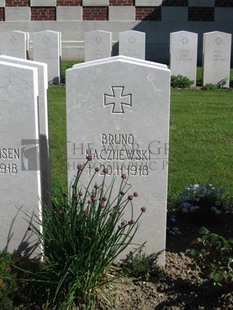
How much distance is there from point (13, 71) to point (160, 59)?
1623 cm

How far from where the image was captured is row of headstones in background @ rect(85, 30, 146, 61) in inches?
559

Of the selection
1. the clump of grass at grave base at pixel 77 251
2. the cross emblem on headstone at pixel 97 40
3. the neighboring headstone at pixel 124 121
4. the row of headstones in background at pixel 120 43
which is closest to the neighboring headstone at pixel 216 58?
the row of headstones in background at pixel 120 43

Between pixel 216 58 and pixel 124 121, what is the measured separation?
10.4 metres

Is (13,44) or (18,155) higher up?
(13,44)

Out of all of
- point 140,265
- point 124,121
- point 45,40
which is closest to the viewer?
point 124,121

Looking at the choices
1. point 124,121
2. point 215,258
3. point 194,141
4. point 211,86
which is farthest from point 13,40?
point 215,258

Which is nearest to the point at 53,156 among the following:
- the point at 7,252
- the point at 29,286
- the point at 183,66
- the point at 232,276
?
the point at 7,252

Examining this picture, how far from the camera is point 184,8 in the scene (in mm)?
19672

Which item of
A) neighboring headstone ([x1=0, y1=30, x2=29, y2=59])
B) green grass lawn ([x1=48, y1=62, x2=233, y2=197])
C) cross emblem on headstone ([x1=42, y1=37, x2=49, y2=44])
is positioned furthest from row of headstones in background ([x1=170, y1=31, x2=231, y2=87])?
neighboring headstone ([x1=0, y1=30, x2=29, y2=59])

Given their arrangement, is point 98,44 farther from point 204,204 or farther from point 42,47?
point 204,204

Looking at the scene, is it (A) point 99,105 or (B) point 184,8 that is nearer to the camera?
(A) point 99,105

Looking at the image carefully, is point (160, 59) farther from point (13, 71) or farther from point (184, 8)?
point (13, 71)

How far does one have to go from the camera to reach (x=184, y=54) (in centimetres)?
1370

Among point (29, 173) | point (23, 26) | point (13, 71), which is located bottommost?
point (29, 173)
